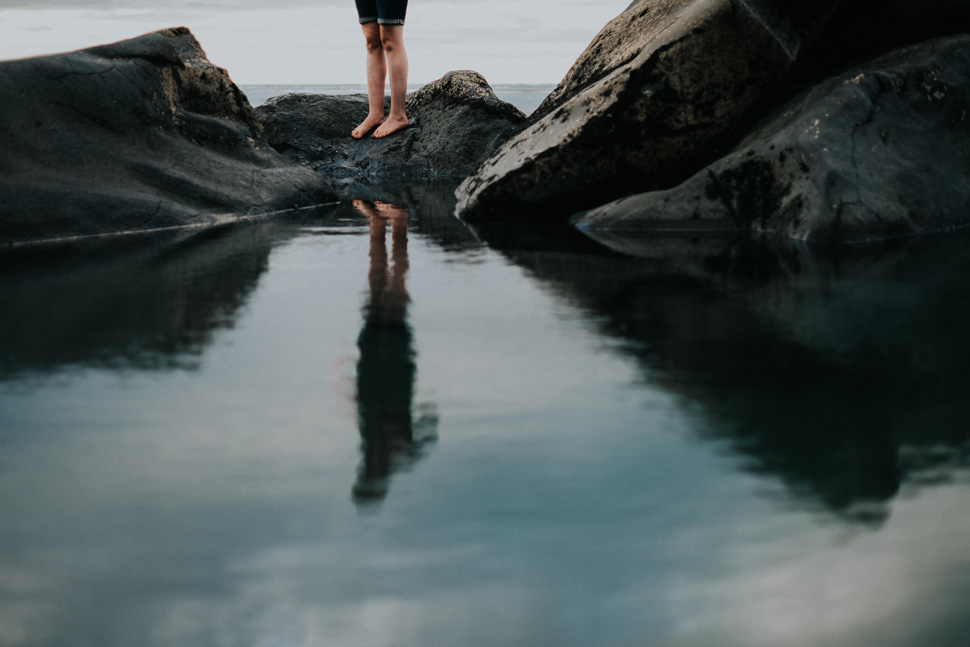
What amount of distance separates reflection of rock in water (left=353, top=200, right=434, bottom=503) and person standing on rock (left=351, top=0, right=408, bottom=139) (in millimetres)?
3036

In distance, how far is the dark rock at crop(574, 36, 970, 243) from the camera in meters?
3.63

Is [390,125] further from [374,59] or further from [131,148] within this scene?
[131,148]

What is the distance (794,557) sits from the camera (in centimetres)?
112

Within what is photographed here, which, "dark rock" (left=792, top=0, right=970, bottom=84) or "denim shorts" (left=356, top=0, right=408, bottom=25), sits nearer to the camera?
"dark rock" (left=792, top=0, right=970, bottom=84)

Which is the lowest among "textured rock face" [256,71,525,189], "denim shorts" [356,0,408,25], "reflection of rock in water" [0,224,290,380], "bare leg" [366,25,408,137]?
"reflection of rock in water" [0,224,290,380]

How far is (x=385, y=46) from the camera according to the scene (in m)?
5.79

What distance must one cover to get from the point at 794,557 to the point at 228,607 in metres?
0.67

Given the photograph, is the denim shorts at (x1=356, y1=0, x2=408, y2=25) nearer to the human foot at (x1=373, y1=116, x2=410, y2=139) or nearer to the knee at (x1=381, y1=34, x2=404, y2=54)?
the knee at (x1=381, y1=34, x2=404, y2=54)

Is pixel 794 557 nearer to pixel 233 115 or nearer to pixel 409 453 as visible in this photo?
pixel 409 453

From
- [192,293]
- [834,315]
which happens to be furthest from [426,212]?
[834,315]

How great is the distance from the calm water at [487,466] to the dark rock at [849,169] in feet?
3.17

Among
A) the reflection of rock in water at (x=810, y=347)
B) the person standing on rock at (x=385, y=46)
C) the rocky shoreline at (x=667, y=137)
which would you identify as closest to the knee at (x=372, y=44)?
the person standing on rock at (x=385, y=46)

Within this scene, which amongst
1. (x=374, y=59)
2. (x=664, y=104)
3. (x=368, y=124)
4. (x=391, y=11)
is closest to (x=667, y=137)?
(x=664, y=104)

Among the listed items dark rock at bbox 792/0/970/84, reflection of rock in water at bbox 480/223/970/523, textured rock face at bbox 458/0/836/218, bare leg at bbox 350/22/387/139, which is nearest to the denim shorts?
bare leg at bbox 350/22/387/139
